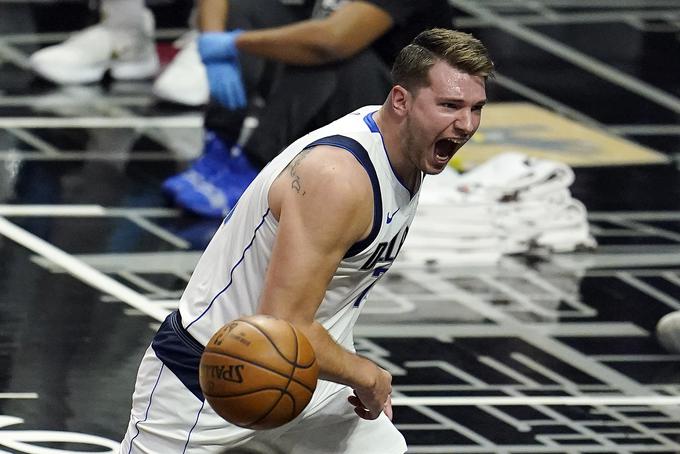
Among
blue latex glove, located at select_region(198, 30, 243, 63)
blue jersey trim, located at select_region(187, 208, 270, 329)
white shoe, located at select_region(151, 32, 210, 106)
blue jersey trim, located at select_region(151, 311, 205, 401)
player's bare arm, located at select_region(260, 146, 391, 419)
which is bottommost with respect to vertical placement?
white shoe, located at select_region(151, 32, 210, 106)

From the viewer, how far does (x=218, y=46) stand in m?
7.80

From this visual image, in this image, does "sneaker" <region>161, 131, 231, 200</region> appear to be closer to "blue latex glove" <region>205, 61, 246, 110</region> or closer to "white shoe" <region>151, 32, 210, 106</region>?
"blue latex glove" <region>205, 61, 246, 110</region>

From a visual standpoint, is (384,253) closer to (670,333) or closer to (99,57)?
(670,333)

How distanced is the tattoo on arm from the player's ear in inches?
10.6

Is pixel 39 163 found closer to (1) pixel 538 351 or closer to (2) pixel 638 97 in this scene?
(1) pixel 538 351

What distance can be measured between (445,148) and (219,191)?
418 cm

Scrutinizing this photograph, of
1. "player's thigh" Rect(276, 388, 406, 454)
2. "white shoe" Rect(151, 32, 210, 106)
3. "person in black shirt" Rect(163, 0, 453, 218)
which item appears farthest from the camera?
"white shoe" Rect(151, 32, 210, 106)

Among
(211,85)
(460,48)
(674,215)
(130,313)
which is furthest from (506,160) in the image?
(460,48)

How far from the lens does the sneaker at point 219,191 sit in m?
8.16

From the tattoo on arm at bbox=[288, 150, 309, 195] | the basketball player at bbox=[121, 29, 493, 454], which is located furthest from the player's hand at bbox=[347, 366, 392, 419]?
the tattoo on arm at bbox=[288, 150, 309, 195]

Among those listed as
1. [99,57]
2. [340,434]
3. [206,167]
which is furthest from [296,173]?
[99,57]

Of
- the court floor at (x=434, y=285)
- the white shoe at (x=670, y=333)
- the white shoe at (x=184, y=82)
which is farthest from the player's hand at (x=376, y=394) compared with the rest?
the white shoe at (x=184, y=82)

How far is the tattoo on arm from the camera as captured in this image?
3904 mm

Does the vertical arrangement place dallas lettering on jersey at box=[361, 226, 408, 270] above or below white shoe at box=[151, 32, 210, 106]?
above
